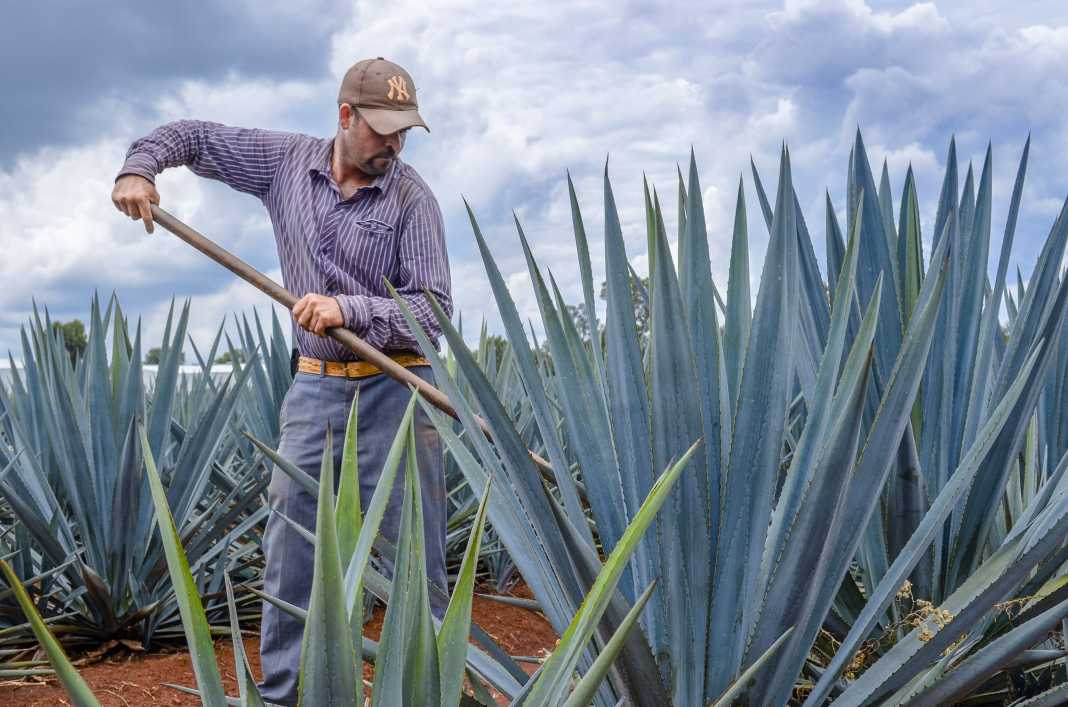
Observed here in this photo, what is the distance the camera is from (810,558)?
1.22 m

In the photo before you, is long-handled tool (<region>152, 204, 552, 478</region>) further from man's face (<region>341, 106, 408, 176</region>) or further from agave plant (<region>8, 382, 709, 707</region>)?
agave plant (<region>8, 382, 709, 707</region>)

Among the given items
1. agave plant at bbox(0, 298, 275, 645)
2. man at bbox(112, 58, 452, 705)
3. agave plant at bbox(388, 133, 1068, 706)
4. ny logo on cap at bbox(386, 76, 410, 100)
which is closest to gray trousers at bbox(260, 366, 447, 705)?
man at bbox(112, 58, 452, 705)

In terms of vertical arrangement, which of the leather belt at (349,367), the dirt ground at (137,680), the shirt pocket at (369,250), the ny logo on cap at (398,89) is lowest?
the dirt ground at (137,680)

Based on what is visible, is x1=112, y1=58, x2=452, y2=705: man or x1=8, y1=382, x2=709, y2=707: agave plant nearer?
x1=8, y1=382, x2=709, y2=707: agave plant

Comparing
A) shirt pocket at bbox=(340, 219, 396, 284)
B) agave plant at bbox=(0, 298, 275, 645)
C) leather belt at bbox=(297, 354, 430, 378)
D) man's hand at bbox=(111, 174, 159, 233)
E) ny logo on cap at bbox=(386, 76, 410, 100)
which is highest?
ny logo on cap at bbox=(386, 76, 410, 100)

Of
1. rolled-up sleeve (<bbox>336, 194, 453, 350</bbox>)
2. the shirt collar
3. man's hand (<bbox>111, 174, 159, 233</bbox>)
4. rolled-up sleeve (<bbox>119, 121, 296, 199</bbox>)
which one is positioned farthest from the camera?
rolled-up sleeve (<bbox>119, 121, 296, 199</bbox>)

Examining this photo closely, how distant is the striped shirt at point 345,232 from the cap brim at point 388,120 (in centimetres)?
17

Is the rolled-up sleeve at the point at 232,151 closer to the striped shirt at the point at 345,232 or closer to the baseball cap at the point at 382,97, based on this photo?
the striped shirt at the point at 345,232

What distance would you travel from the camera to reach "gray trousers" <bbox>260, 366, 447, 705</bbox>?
2.67 metres

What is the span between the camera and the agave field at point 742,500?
3.26 ft

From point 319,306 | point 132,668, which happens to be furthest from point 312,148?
point 132,668

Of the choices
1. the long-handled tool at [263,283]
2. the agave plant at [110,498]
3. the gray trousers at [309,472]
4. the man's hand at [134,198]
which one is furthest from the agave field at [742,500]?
the agave plant at [110,498]

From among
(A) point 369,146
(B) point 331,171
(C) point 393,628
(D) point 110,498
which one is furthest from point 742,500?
(D) point 110,498

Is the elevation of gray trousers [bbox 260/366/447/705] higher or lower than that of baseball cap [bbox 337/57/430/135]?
lower
